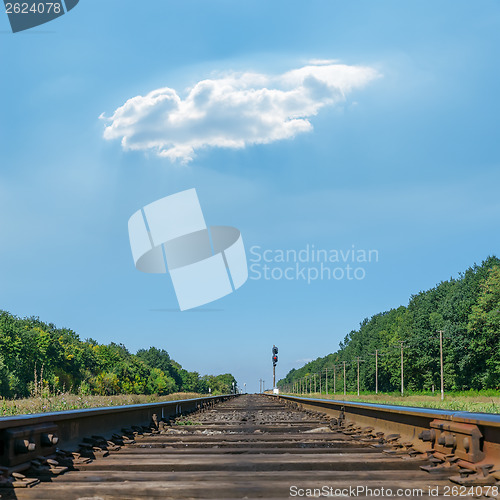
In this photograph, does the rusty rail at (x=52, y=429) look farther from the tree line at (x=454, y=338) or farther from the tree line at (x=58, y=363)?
the tree line at (x=454, y=338)

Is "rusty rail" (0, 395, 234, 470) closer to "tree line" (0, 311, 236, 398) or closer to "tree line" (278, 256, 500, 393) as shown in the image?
"tree line" (0, 311, 236, 398)

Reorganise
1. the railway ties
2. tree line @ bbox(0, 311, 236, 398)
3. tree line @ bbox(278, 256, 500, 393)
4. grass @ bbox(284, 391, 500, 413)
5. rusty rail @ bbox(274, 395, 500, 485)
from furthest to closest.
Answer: tree line @ bbox(0, 311, 236, 398)
tree line @ bbox(278, 256, 500, 393)
grass @ bbox(284, 391, 500, 413)
rusty rail @ bbox(274, 395, 500, 485)
the railway ties

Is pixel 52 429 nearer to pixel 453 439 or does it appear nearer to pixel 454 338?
pixel 453 439

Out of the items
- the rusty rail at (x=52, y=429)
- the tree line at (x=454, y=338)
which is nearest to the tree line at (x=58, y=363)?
the tree line at (x=454, y=338)

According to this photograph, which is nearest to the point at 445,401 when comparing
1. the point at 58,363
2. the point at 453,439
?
the point at 453,439

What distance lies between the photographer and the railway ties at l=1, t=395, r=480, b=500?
412cm

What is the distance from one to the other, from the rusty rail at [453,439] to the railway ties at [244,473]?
0.17m

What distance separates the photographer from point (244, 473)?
189 inches

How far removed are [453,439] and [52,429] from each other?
11.9 ft

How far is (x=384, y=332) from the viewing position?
5379 inches

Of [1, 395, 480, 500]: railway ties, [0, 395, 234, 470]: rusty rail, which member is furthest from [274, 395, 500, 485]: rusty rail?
[0, 395, 234, 470]: rusty rail

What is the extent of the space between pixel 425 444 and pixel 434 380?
101791 mm

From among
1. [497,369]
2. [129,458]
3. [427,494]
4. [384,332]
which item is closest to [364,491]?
[427,494]

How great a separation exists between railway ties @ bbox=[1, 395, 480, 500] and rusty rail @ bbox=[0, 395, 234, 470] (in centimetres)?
33
